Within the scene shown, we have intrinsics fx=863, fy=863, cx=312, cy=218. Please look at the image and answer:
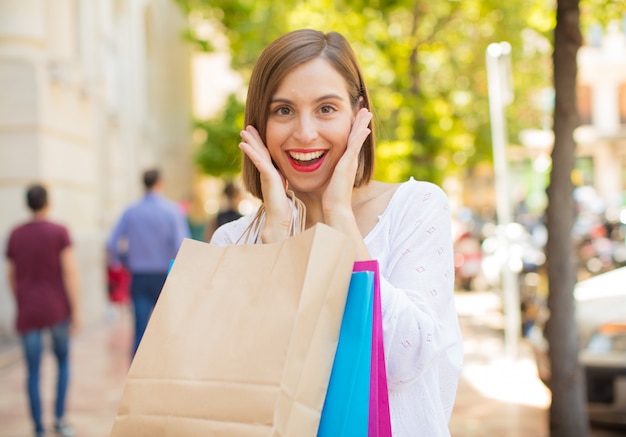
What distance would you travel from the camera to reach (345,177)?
1.92 m

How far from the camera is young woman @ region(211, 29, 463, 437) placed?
187 centimetres

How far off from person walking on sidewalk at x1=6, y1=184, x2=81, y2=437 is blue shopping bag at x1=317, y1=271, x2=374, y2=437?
5.39 metres

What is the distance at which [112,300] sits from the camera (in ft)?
44.4

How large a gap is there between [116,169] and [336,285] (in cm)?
1618

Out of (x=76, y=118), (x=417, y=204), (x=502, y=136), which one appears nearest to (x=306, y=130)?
(x=417, y=204)

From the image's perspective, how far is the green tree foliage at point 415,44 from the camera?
32.4ft

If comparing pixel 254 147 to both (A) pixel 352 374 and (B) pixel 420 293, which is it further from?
(A) pixel 352 374

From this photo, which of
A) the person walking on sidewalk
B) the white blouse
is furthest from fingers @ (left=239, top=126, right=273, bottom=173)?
the person walking on sidewalk

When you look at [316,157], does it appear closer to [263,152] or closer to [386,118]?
[263,152]

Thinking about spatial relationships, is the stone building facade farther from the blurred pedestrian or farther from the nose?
the nose

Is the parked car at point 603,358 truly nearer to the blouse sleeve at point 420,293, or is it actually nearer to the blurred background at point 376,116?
the blurred background at point 376,116

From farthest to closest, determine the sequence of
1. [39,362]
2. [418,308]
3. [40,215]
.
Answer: [40,215], [39,362], [418,308]

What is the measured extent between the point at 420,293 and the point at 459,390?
6.53 m

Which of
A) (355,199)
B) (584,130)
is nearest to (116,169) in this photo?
(355,199)
